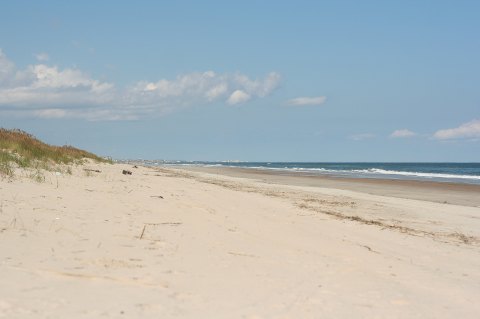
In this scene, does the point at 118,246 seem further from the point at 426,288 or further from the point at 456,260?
the point at 456,260

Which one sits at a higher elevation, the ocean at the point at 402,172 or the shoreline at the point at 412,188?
the ocean at the point at 402,172

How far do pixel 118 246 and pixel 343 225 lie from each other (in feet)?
19.3

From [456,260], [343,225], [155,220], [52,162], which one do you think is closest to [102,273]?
[155,220]

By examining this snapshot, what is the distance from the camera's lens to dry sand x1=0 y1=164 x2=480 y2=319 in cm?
432

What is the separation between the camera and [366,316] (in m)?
4.49

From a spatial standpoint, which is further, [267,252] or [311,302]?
[267,252]

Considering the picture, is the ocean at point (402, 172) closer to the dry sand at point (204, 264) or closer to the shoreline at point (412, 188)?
the shoreline at point (412, 188)

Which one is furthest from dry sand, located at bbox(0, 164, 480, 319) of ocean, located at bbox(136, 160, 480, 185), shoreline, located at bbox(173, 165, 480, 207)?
ocean, located at bbox(136, 160, 480, 185)

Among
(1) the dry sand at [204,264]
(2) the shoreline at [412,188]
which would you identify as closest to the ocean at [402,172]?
(2) the shoreline at [412,188]

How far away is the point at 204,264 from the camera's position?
568cm

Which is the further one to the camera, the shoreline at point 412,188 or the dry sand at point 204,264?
the shoreline at point 412,188

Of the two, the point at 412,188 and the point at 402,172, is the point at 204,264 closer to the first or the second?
the point at 412,188

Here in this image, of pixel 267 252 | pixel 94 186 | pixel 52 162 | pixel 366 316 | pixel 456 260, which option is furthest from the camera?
pixel 52 162

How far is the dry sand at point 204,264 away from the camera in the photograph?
14.2 ft
